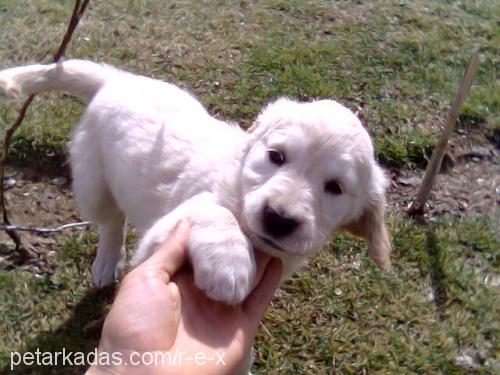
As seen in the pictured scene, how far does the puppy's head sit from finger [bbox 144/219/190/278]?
9.9 inches

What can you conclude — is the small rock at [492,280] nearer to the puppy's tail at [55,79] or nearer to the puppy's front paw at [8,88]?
the puppy's tail at [55,79]

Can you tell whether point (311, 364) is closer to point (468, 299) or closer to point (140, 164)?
point (468, 299)

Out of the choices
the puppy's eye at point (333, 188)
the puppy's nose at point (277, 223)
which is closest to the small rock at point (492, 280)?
the puppy's eye at point (333, 188)

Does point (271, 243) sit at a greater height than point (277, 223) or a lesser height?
lesser

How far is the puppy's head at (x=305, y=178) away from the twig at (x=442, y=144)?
4.64 ft

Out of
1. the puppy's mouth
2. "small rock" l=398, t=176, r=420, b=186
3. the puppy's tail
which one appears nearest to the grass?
"small rock" l=398, t=176, r=420, b=186

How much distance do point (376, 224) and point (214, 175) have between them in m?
0.78

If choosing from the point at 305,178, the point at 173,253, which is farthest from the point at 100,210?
the point at 305,178

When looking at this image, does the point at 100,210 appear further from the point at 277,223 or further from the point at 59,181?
the point at 277,223

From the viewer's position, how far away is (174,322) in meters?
2.10

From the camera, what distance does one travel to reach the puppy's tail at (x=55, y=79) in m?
2.82

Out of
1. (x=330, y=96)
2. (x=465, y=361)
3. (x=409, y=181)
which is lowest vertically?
(x=465, y=361)

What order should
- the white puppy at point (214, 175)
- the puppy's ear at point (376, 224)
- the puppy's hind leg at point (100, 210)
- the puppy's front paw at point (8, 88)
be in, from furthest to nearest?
the puppy's hind leg at point (100, 210) < the puppy's front paw at point (8, 88) < the puppy's ear at point (376, 224) < the white puppy at point (214, 175)

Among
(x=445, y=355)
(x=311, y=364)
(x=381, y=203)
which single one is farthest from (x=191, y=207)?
(x=445, y=355)
